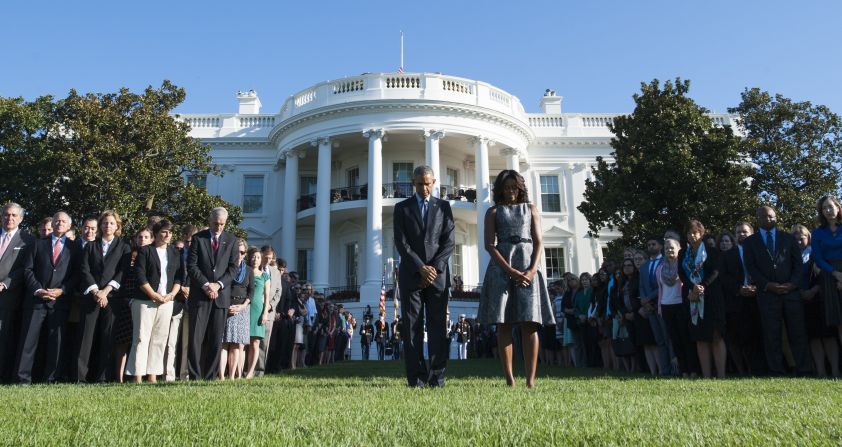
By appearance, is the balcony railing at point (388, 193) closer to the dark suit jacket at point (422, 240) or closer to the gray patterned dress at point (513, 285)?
the dark suit jacket at point (422, 240)

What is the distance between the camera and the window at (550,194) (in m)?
31.7

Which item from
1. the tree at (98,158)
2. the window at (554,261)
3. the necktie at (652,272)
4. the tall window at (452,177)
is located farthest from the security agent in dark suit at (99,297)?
the window at (554,261)

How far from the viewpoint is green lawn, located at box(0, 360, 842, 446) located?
93.8 inches

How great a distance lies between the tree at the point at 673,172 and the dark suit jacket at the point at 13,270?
52.0ft

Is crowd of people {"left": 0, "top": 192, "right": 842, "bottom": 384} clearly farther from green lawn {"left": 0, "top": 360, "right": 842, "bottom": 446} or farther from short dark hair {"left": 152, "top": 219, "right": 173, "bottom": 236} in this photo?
green lawn {"left": 0, "top": 360, "right": 842, "bottom": 446}

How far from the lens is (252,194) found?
31.5 m

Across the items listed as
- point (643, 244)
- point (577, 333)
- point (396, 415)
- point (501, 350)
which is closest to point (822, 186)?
point (643, 244)

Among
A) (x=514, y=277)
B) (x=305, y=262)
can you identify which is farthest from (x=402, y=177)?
(x=514, y=277)

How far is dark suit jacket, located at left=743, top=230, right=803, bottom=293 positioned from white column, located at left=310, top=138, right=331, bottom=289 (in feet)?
68.5

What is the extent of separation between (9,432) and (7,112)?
21961 millimetres

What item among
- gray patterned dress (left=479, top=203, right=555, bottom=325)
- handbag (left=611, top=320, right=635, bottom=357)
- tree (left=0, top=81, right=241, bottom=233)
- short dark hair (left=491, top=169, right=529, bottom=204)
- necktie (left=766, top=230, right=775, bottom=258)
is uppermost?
tree (left=0, top=81, right=241, bottom=233)

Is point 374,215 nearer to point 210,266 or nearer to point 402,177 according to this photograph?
point 402,177

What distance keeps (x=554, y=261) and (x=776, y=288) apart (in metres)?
24.6

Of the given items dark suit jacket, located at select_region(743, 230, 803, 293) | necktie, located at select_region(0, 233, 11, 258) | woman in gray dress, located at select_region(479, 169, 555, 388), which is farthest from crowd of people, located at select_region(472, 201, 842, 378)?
necktie, located at select_region(0, 233, 11, 258)
